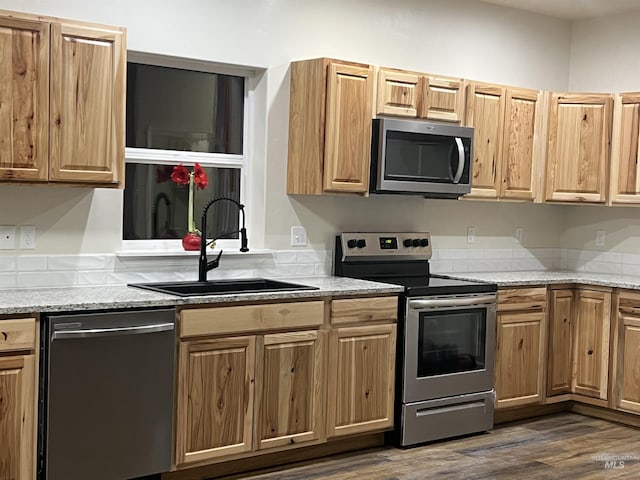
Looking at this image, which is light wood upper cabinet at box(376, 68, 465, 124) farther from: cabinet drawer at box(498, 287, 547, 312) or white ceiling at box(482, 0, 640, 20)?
cabinet drawer at box(498, 287, 547, 312)

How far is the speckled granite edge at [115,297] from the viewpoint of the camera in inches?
136

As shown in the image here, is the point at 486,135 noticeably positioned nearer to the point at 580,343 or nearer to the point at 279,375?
the point at 580,343

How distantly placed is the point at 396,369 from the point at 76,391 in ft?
6.01

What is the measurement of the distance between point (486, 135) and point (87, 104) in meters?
2.59

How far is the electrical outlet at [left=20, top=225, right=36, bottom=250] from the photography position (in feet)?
13.1

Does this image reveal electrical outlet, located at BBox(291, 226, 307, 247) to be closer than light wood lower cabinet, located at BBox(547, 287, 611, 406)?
Yes

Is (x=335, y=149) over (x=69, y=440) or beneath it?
over

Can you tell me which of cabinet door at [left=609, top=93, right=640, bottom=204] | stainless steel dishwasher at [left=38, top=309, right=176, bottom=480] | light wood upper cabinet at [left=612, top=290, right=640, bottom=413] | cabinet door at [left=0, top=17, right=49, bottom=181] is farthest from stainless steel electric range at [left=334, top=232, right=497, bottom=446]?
cabinet door at [left=0, top=17, right=49, bottom=181]

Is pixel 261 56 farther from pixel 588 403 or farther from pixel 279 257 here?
pixel 588 403

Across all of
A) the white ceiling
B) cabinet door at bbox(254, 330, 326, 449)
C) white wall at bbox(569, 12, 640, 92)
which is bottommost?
cabinet door at bbox(254, 330, 326, 449)

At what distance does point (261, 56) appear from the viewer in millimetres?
4730

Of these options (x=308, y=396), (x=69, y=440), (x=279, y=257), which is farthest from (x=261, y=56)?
(x=69, y=440)

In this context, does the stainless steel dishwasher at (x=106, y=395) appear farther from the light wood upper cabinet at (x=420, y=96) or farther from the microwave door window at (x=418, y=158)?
the light wood upper cabinet at (x=420, y=96)

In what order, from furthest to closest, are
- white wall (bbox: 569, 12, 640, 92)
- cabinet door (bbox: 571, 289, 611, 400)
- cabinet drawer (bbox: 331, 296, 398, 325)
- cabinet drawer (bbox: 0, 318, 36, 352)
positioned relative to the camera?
white wall (bbox: 569, 12, 640, 92) < cabinet door (bbox: 571, 289, 611, 400) < cabinet drawer (bbox: 331, 296, 398, 325) < cabinet drawer (bbox: 0, 318, 36, 352)
